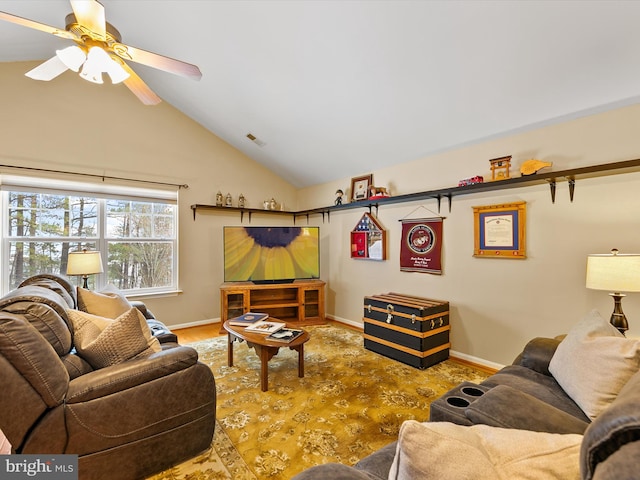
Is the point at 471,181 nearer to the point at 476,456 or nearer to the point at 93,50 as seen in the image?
the point at 476,456

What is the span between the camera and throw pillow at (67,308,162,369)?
1.57 m

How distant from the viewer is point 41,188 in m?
3.33

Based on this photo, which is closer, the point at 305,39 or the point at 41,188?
the point at 305,39

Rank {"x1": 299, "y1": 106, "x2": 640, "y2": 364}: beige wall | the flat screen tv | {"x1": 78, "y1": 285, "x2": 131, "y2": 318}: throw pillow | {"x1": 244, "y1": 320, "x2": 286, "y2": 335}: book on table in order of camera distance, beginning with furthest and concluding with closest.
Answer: the flat screen tv < {"x1": 244, "y1": 320, "x2": 286, "y2": 335}: book on table < {"x1": 299, "y1": 106, "x2": 640, "y2": 364}: beige wall < {"x1": 78, "y1": 285, "x2": 131, "y2": 318}: throw pillow

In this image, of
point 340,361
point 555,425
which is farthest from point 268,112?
point 555,425

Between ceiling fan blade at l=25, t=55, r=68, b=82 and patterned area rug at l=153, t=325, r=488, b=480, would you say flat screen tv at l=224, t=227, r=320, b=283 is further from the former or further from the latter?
ceiling fan blade at l=25, t=55, r=68, b=82

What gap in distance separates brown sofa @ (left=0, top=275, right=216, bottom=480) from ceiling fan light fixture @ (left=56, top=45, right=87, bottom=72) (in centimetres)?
144

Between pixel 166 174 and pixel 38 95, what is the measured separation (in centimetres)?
148

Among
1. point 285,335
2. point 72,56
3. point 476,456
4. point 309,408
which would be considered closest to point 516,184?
point 285,335

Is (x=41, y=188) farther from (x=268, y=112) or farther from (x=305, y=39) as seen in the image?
(x=305, y=39)

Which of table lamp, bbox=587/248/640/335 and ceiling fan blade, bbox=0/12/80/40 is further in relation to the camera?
table lamp, bbox=587/248/640/335

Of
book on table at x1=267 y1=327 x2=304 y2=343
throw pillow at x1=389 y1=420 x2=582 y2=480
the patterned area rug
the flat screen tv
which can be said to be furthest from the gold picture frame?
throw pillow at x1=389 y1=420 x2=582 y2=480

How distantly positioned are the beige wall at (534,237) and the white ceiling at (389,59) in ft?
0.57

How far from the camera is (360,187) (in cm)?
422
